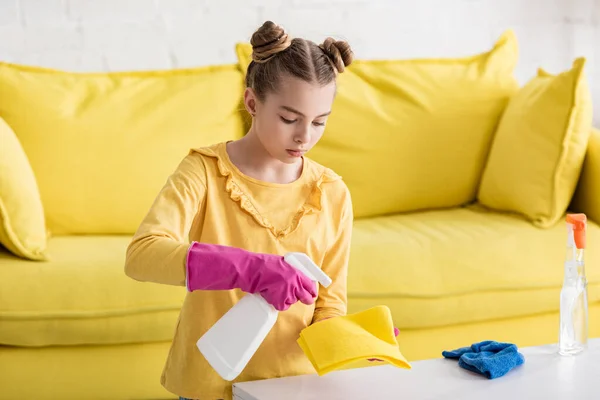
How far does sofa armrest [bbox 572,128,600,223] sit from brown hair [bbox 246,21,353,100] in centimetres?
125

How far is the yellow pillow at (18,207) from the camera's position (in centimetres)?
204

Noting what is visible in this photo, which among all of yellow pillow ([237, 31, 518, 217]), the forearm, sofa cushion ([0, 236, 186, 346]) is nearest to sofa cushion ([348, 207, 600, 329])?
yellow pillow ([237, 31, 518, 217])

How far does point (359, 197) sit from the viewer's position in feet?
8.25

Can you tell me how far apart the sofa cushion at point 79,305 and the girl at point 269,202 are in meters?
0.60

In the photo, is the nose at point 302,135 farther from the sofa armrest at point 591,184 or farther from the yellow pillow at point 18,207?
the sofa armrest at point 591,184

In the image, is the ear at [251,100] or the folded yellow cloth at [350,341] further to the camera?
the ear at [251,100]

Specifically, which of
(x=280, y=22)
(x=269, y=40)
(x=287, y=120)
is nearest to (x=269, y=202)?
(x=287, y=120)

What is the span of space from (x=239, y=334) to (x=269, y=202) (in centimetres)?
29

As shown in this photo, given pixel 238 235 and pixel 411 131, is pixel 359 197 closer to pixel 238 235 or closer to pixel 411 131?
pixel 411 131

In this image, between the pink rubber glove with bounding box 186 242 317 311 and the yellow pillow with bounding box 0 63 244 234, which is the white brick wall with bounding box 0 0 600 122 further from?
the pink rubber glove with bounding box 186 242 317 311

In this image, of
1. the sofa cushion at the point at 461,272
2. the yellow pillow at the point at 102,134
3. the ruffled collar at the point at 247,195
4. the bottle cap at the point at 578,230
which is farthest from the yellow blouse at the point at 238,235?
the yellow pillow at the point at 102,134

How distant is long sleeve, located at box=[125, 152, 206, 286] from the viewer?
1152 mm

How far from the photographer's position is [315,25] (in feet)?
9.54

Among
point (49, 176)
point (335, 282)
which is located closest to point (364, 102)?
point (49, 176)
